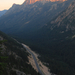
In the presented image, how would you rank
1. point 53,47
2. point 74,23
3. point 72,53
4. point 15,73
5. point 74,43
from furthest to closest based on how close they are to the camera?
point 74,23
point 53,47
point 74,43
point 72,53
point 15,73

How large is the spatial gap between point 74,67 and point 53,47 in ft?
201

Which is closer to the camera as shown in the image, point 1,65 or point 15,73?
point 1,65

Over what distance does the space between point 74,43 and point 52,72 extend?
8564 cm

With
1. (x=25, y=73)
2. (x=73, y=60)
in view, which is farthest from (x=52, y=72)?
(x=73, y=60)

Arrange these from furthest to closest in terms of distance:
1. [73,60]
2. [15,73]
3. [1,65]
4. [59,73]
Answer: [73,60] < [59,73] < [15,73] < [1,65]

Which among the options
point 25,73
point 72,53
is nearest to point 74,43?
point 72,53

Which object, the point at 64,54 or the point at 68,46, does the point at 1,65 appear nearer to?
the point at 64,54

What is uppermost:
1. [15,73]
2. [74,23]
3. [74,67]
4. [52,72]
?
[74,23]

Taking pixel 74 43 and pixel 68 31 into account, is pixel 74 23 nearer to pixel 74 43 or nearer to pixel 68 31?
pixel 68 31

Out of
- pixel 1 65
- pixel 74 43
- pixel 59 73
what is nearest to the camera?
pixel 1 65

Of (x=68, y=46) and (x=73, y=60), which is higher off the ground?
(x=68, y=46)

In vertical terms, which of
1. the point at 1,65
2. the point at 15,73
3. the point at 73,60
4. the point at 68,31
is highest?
the point at 68,31

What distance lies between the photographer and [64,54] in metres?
126

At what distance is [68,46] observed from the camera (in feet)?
466
